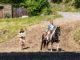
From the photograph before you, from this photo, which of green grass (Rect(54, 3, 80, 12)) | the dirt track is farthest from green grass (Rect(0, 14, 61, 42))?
green grass (Rect(54, 3, 80, 12))

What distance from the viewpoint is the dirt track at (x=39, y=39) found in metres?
15.2

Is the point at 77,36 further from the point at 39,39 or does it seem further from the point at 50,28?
the point at 50,28

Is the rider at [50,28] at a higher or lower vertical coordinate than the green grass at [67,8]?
higher

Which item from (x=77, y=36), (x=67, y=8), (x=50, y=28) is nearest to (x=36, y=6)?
(x=67, y=8)

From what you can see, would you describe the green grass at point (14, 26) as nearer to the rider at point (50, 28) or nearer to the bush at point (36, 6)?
the bush at point (36, 6)

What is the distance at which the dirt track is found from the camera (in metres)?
15.2

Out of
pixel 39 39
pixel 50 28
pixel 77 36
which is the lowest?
pixel 39 39

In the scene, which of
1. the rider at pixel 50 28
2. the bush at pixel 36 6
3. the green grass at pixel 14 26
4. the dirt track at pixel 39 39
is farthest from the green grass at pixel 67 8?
the rider at pixel 50 28

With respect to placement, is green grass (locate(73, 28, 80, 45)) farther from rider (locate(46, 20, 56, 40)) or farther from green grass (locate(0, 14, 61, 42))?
green grass (locate(0, 14, 61, 42))

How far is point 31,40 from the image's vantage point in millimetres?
A: 18062

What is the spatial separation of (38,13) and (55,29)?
64.2ft

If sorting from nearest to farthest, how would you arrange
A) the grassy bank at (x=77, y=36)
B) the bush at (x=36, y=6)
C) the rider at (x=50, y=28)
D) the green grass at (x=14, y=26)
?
the rider at (x=50, y=28)
the grassy bank at (x=77, y=36)
the green grass at (x=14, y=26)
the bush at (x=36, y=6)

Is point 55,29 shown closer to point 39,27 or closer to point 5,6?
point 39,27

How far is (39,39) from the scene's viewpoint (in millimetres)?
18109
